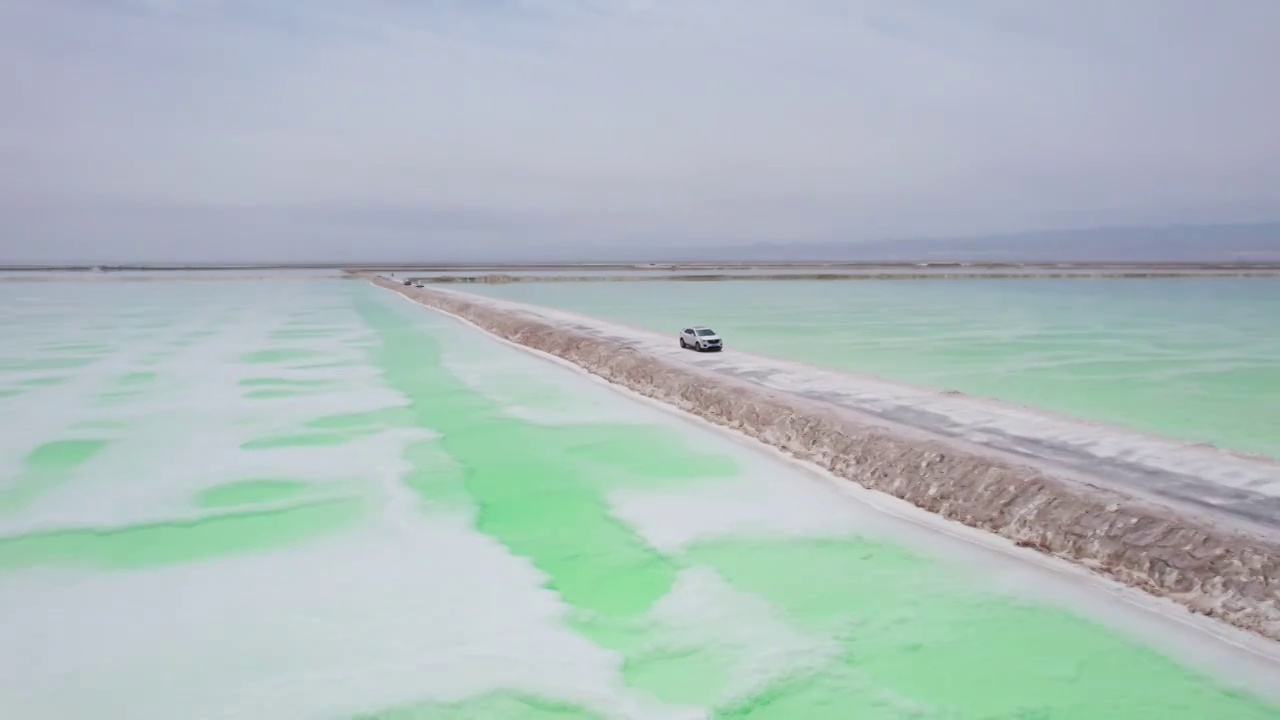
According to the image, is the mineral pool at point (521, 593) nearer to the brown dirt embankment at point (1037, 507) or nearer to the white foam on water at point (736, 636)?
the white foam on water at point (736, 636)

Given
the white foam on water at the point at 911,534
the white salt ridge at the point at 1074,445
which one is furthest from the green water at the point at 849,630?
the white salt ridge at the point at 1074,445

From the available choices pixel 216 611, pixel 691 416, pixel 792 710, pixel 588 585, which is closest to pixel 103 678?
pixel 216 611

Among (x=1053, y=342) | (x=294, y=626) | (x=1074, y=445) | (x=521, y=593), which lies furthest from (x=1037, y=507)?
(x=1053, y=342)

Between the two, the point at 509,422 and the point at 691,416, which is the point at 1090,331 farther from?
the point at 509,422

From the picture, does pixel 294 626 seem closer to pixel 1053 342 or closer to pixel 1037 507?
pixel 1037 507

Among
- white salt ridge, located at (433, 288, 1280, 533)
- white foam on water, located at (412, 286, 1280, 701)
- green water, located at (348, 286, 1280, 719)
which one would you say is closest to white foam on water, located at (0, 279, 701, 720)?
green water, located at (348, 286, 1280, 719)
